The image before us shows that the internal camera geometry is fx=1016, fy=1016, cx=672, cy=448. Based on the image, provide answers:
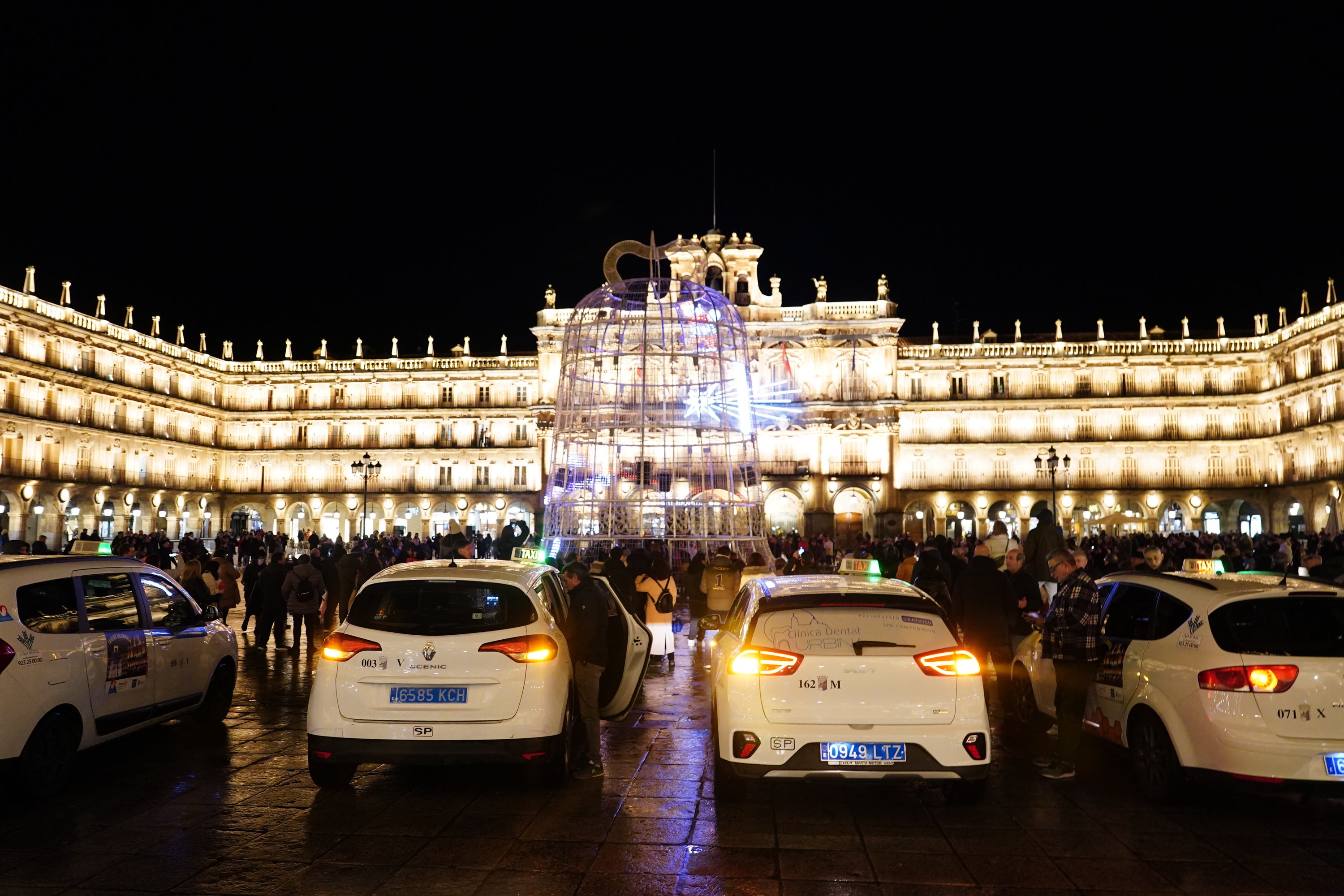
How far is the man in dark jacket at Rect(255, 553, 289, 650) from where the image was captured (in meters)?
14.7

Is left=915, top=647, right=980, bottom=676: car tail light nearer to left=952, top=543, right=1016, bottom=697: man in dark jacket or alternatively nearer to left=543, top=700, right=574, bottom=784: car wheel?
left=543, top=700, right=574, bottom=784: car wheel

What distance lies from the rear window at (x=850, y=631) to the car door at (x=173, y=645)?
192 inches

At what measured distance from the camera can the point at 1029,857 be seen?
216 inches

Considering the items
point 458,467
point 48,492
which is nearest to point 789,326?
point 458,467

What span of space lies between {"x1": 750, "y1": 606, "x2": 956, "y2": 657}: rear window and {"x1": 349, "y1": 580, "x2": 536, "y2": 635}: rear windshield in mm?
1625

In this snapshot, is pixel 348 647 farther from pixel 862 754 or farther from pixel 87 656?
pixel 862 754

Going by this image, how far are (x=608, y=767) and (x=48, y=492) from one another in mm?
44579

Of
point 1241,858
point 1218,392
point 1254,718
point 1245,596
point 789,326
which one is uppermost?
point 789,326

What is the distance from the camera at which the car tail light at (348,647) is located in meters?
6.57

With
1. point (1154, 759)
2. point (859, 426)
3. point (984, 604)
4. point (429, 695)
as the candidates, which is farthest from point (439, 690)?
point (859, 426)

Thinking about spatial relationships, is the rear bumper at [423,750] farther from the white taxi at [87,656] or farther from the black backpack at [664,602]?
the black backpack at [664,602]

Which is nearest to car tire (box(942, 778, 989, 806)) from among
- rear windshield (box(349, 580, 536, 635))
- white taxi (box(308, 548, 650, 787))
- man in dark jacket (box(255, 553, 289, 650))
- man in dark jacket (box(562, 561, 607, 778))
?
man in dark jacket (box(562, 561, 607, 778))

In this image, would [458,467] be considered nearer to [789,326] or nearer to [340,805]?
[789,326]

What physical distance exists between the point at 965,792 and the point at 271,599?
11.3 meters
